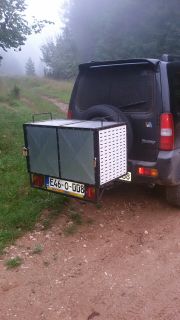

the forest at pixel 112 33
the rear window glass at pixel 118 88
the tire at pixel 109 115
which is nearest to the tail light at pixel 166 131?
the rear window glass at pixel 118 88

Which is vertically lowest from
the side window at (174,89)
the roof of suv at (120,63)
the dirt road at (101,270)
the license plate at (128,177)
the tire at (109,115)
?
the dirt road at (101,270)

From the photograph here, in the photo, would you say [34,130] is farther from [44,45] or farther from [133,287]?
[44,45]

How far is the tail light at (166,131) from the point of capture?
183 inches

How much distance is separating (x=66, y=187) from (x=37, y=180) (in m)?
0.51

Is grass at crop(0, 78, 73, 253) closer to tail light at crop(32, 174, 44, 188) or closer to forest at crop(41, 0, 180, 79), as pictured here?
tail light at crop(32, 174, 44, 188)

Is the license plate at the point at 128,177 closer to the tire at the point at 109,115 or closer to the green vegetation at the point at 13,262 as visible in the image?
the tire at the point at 109,115

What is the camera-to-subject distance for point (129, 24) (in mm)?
41906

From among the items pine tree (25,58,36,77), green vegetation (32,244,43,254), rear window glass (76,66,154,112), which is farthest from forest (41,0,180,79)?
green vegetation (32,244,43,254)

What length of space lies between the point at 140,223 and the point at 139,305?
1.80 metres

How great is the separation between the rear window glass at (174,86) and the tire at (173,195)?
3.63 feet

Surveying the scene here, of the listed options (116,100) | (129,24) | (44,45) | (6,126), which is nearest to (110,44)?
(129,24)

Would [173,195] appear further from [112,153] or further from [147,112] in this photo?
[112,153]

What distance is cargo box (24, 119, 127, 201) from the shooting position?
4.17m

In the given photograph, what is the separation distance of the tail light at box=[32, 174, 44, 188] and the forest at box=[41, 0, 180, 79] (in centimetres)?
2947
